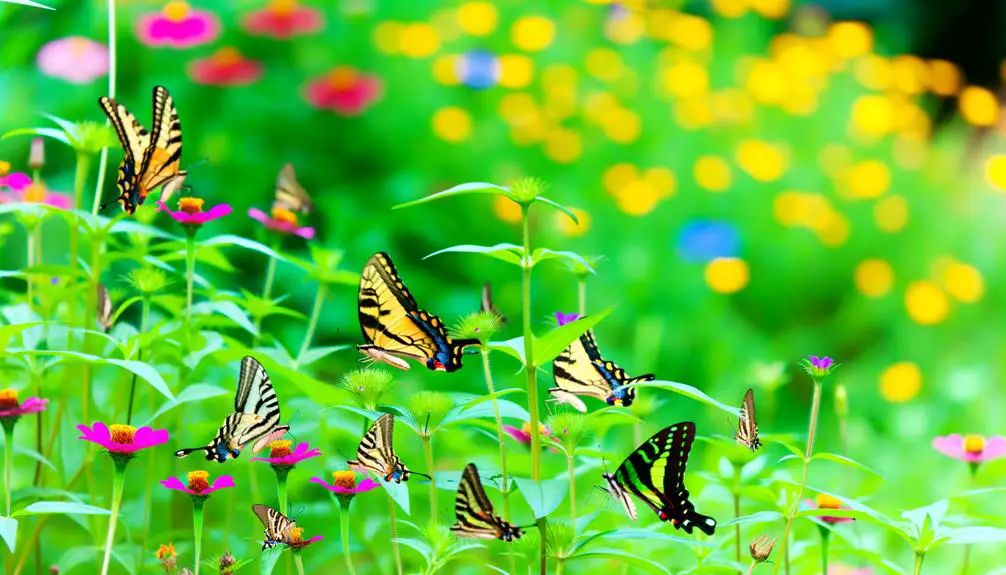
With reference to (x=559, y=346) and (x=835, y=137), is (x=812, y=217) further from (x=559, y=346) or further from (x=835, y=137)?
(x=559, y=346)

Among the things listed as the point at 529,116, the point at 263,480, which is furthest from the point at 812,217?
the point at 263,480

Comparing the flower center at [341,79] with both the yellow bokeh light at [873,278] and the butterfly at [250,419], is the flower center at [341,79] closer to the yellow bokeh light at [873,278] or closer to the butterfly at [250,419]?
the yellow bokeh light at [873,278]

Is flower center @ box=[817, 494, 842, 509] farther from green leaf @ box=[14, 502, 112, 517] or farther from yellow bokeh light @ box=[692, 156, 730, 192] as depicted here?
yellow bokeh light @ box=[692, 156, 730, 192]

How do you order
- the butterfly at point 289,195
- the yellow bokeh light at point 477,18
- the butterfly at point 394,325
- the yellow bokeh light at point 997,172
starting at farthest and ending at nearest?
the yellow bokeh light at point 997,172, the yellow bokeh light at point 477,18, the butterfly at point 289,195, the butterfly at point 394,325

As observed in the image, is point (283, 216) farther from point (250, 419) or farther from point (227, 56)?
point (227, 56)

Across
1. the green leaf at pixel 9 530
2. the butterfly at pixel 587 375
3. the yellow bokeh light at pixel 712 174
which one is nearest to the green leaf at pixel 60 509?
the green leaf at pixel 9 530
